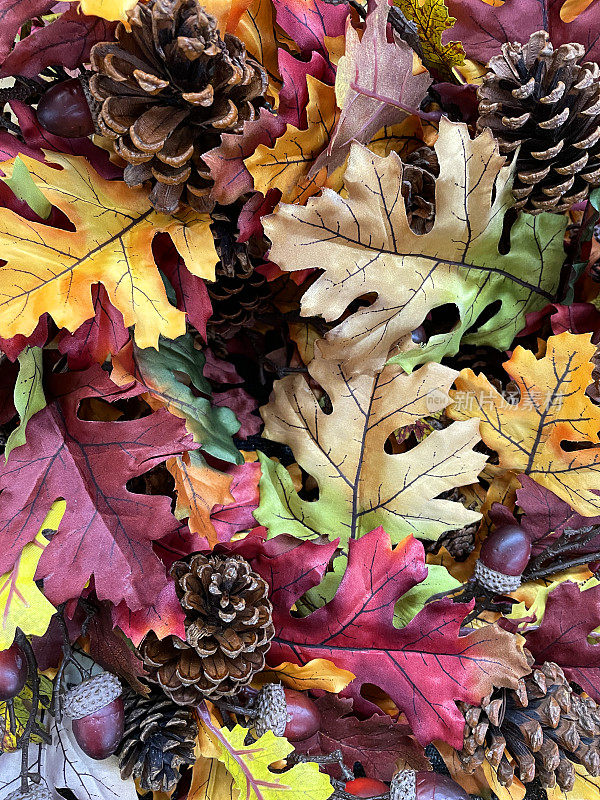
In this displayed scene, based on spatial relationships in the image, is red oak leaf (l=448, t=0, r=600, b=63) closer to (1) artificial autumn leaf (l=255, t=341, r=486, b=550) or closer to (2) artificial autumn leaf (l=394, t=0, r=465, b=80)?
(2) artificial autumn leaf (l=394, t=0, r=465, b=80)

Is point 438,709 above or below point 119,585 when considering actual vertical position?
below

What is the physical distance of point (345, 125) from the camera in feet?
1.38

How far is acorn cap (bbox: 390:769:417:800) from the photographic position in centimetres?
43

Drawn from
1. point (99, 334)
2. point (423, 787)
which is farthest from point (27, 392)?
point (423, 787)

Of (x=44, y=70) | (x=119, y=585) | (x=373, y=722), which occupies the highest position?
(x=44, y=70)

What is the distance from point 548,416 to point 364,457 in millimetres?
136

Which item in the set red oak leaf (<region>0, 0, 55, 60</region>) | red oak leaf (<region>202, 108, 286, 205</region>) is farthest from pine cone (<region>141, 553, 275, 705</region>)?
red oak leaf (<region>0, 0, 55, 60</region>)

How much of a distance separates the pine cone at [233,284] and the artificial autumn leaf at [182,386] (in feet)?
0.11

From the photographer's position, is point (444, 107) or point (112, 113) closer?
point (112, 113)

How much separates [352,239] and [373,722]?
1.08ft

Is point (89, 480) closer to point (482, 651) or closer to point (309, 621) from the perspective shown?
point (309, 621)

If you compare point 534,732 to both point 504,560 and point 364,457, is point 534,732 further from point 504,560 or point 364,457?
point 364,457

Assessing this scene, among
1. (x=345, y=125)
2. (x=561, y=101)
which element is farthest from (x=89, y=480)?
(x=561, y=101)

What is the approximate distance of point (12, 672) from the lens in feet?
1.37
